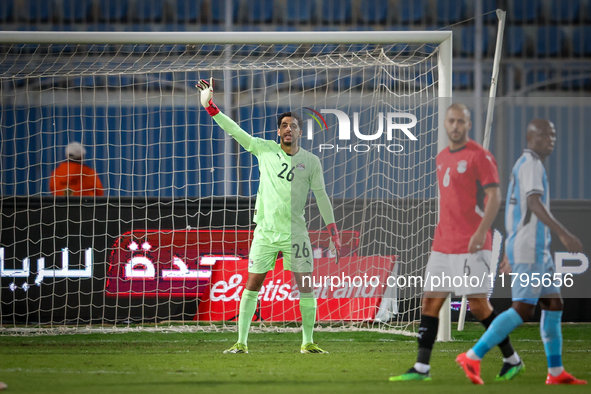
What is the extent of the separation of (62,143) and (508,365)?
7.18 metres

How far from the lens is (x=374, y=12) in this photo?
37.9 feet

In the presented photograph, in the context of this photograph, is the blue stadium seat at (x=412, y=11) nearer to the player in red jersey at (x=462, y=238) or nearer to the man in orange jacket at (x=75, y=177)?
the man in orange jacket at (x=75, y=177)

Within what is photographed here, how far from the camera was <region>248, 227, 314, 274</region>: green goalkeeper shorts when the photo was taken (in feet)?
17.0

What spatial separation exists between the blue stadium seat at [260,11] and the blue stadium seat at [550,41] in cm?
419

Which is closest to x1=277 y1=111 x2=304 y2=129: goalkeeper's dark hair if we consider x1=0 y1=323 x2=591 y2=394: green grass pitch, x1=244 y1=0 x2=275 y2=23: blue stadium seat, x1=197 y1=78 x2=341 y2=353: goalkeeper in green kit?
x1=197 y1=78 x2=341 y2=353: goalkeeper in green kit

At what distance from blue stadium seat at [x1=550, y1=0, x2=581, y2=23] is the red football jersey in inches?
334

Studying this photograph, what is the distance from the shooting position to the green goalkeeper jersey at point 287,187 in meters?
5.23

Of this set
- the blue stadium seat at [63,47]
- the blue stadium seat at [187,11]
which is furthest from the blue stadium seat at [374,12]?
the blue stadium seat at [63,47]

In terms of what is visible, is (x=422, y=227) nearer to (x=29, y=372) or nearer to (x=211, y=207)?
(x=211, y=207)

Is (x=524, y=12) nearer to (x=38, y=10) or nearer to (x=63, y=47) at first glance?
(x=63, y=47)

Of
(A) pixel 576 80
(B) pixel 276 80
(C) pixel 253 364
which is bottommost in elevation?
(C) pixel 253 364

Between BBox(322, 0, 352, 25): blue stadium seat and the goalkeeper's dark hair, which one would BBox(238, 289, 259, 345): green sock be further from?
BBox(322, 0, 352, 25): blue stadium seat

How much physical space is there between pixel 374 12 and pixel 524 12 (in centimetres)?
232

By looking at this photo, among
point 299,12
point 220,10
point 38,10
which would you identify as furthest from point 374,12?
point 38,10
